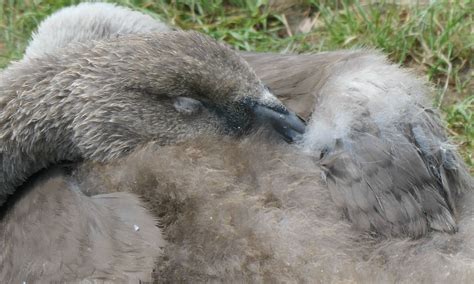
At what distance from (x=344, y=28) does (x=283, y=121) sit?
5.19 ft

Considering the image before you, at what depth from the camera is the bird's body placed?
2.15 metres

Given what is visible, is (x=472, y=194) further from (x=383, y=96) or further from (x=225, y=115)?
(x=225, y=115)

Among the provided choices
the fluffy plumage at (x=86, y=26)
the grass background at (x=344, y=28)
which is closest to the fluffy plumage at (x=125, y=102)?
the fluffy plumage at (x=86, y=26)

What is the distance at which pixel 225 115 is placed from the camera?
2.48 meters

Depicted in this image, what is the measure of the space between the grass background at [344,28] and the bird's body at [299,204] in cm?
121

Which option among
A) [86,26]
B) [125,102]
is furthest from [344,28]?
[125,102]

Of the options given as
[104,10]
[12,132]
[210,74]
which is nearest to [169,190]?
[210,74]

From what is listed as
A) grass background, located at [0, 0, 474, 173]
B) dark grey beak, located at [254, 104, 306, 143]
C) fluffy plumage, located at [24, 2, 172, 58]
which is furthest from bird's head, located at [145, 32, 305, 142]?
grass background, located at [0, 0, 474, 173]

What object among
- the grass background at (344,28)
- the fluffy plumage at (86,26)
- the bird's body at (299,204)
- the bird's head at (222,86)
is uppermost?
the bird's head at (222,86)

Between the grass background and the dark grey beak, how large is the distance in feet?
4.17

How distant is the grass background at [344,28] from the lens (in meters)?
3.76

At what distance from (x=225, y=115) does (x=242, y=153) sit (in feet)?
0.64

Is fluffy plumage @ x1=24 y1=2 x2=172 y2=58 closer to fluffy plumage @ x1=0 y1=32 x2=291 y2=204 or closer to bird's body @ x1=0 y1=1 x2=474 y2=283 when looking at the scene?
fluffy plumage @ x1=0 y1=32 x2=291 y2=204

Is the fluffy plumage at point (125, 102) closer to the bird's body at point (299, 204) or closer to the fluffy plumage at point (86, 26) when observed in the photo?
the bird's body at point (299, 204)
